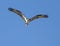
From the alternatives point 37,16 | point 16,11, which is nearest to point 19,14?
point 16,11

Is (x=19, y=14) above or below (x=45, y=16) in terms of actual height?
above

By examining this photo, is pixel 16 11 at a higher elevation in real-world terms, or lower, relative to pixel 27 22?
higher

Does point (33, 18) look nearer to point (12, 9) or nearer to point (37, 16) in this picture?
point (37, 16)

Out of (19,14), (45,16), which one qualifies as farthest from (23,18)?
(45,16)

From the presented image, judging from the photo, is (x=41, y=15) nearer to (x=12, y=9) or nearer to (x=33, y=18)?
(x=33, y=18)

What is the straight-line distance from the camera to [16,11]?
35438 millimetres

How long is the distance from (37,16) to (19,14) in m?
3.11

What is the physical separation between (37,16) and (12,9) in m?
4.31

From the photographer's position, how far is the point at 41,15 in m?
35.0

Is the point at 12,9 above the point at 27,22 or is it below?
above

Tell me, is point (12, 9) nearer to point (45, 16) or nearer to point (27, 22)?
point (27, 22)

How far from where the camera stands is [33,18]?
3494 centimetres

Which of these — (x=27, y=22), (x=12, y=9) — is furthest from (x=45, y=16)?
(x=12, y=9)

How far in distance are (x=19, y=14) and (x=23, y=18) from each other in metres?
0.99
